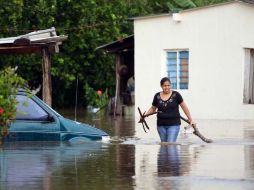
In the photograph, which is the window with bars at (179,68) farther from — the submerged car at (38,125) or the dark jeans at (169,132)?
the submerged car at (38,125)

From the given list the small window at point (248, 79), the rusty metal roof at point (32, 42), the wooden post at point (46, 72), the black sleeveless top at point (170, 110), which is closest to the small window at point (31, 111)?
the black sleeveless top at point (170, 110)

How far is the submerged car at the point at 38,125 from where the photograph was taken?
584 inches

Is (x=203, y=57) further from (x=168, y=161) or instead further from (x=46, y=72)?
(x=168, y=161)

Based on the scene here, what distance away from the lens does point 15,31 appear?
31.7 m

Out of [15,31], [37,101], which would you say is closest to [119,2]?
[15,31]

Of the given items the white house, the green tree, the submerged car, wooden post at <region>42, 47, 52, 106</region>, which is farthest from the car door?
the white house

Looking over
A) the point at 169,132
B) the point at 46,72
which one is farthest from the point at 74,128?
the point at 46,72

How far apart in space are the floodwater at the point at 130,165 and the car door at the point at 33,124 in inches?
6.2

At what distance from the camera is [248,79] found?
89.3 feet

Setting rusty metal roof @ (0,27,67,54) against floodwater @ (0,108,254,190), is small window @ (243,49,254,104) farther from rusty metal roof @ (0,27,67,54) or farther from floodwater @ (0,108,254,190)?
floodwater @ (0,108,254,190)

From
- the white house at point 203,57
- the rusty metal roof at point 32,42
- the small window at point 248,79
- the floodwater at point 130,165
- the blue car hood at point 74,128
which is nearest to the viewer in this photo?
the floodwater at point 130,165

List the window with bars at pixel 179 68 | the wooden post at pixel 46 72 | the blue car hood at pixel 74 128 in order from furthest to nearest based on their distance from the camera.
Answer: the window with bars at pixel 179 68 → the wooden post at pixel 46 72 → the blue car hood at pixel 74 128

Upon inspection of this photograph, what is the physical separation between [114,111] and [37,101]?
1576 cm

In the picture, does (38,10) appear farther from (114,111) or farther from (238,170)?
(238,170)
